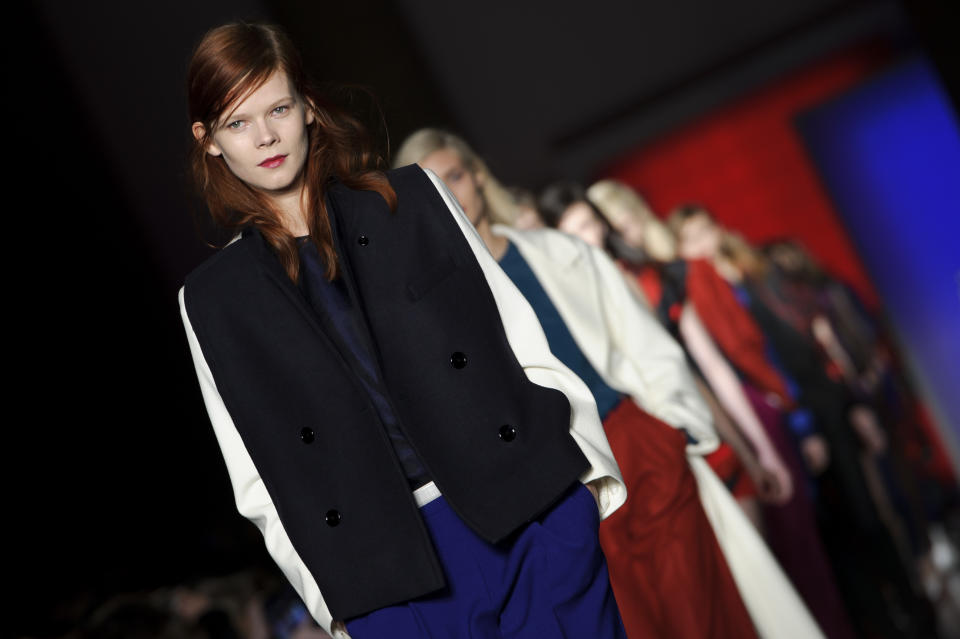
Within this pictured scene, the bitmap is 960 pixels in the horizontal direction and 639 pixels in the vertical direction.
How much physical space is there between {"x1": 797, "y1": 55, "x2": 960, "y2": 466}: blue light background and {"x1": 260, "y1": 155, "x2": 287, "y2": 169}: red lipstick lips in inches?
161

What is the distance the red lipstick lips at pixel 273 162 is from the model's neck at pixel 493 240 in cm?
102

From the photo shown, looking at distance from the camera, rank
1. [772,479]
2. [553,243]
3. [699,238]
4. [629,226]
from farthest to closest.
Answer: [699,238]
[629,226]
[772,479]
[553,243]

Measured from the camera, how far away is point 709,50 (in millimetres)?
5703

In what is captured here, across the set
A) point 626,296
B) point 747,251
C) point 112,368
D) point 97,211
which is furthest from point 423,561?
point 747,251

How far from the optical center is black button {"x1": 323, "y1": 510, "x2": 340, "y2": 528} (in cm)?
167

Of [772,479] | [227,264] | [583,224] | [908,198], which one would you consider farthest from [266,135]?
[908,198]

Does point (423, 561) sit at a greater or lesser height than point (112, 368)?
lesser

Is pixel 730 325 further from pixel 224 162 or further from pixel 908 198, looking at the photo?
pixel 224 162

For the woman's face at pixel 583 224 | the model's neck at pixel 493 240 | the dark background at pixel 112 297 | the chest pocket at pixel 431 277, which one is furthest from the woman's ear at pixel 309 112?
the woman's face at pixel 583 224

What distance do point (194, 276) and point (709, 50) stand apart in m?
4.55

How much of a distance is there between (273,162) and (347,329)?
31cm

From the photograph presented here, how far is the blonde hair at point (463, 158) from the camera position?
2.96m

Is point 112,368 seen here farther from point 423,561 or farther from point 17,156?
point 423,561

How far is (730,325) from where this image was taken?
447cm
